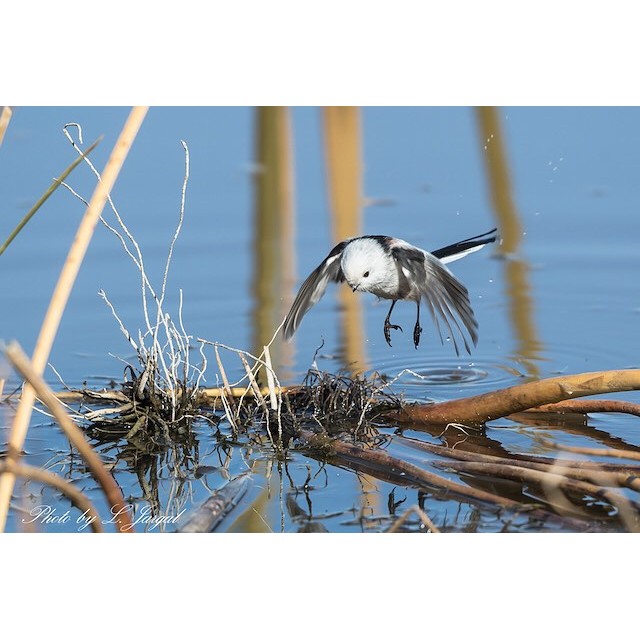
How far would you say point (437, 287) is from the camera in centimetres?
466

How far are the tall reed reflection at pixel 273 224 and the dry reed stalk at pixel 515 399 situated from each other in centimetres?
135

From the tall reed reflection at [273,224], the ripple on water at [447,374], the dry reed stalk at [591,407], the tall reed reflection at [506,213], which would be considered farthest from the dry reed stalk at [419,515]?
the tall reed reflection at [506,213]

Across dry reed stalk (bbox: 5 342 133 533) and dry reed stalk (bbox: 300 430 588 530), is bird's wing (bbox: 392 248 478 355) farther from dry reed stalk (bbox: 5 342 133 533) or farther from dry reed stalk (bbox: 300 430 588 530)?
dry reed stalk (bbox: 5 342 133 533)

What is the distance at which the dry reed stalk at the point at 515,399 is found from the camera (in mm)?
3953

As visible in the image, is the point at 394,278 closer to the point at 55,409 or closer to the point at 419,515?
the point at 419,515

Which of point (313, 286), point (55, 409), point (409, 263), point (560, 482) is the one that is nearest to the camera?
point (55, 409)

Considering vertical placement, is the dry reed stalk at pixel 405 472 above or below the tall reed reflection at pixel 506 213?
below

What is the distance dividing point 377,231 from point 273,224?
2.50 feet

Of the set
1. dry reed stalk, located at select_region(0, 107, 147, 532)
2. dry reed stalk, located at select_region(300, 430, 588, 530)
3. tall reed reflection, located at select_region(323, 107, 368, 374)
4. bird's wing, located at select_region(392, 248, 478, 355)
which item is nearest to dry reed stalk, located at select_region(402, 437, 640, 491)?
dry reed stalk, located at select_region(300, 430, 588, 530)

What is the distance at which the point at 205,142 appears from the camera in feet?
25.1

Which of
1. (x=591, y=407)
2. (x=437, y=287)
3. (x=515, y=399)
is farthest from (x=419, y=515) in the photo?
(x=437, y=287)

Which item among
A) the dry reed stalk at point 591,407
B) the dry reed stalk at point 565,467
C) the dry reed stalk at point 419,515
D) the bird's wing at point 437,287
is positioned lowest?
the dry reed stalk at point 419,515

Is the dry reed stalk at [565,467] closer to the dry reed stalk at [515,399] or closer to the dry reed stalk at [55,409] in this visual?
A: the dry reed stalk at [515,399]

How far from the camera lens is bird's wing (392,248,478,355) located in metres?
4.59
